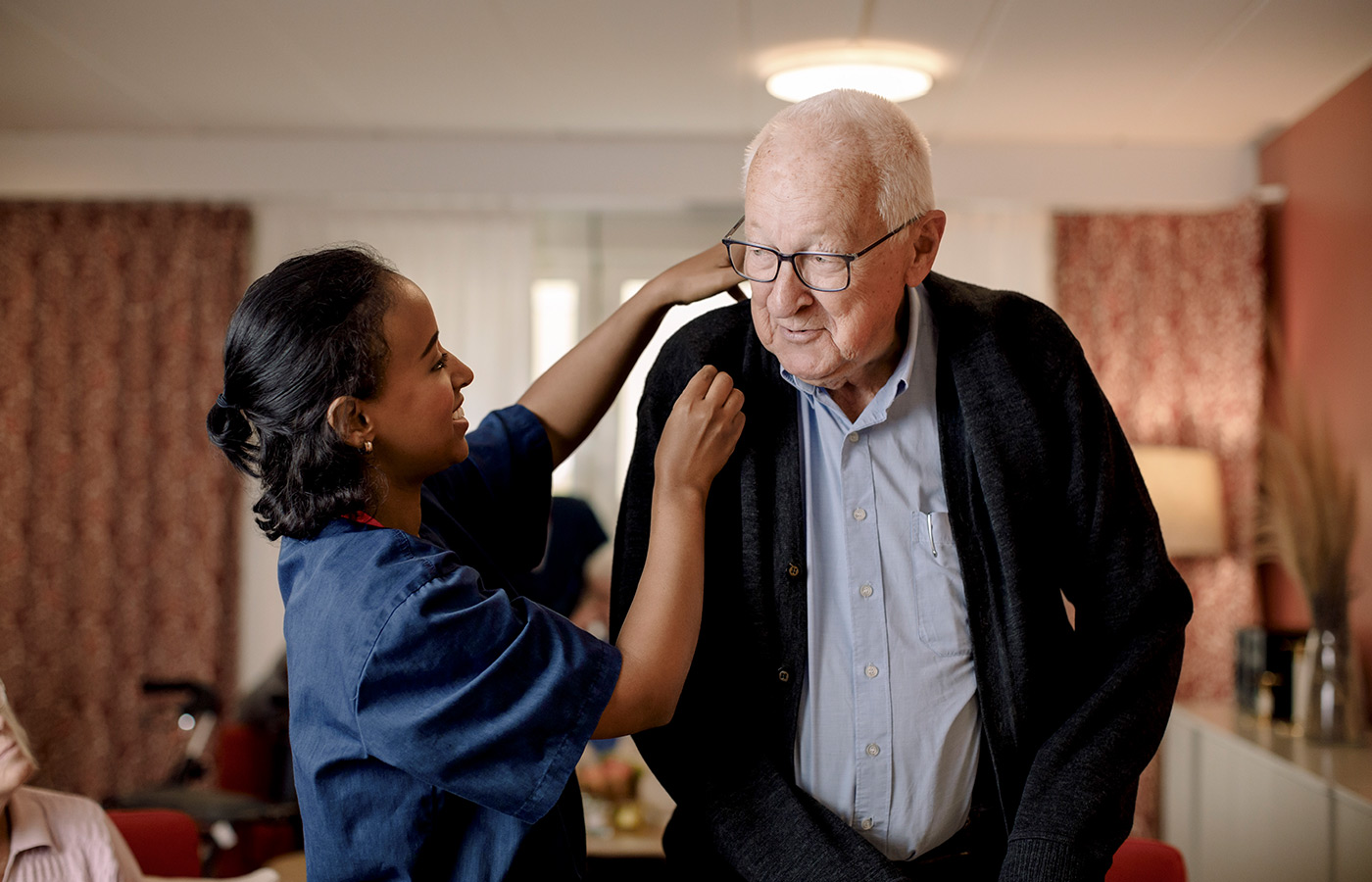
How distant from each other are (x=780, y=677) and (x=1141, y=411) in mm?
3977

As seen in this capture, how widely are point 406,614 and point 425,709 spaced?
97 mm

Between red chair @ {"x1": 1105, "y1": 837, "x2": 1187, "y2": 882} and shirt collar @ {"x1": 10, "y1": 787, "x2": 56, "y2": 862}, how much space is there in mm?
2005

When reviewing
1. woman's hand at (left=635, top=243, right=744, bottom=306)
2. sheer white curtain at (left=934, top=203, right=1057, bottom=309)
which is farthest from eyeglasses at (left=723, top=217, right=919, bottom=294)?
sheer white curtain at (left=934, top=203, right=1057, bottom=309)

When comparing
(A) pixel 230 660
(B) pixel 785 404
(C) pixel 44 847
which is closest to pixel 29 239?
(A) pixel 230 660

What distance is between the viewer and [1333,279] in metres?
4.15

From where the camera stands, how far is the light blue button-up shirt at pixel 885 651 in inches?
51.0

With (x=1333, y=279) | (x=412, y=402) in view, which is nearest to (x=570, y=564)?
(x=412, y=402)

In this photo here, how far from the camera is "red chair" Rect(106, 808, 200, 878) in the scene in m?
2.34

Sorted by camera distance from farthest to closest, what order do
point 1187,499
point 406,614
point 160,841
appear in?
point 1187,499
point 160,841
point 406,614

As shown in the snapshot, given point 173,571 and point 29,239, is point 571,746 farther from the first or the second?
point 29,239

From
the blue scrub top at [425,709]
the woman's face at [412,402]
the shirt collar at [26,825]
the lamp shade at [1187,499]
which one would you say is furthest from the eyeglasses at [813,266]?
the lamp shade at [1187,499]

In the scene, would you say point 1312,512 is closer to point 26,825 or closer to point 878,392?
point 878,392

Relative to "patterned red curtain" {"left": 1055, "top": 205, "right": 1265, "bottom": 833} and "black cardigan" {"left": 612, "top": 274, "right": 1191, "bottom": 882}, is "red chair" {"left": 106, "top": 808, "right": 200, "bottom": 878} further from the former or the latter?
"patterned red curtain" {"left": 1055, "top": 205, "right": 1265, "bottom": 833}

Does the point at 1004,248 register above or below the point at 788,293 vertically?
above
